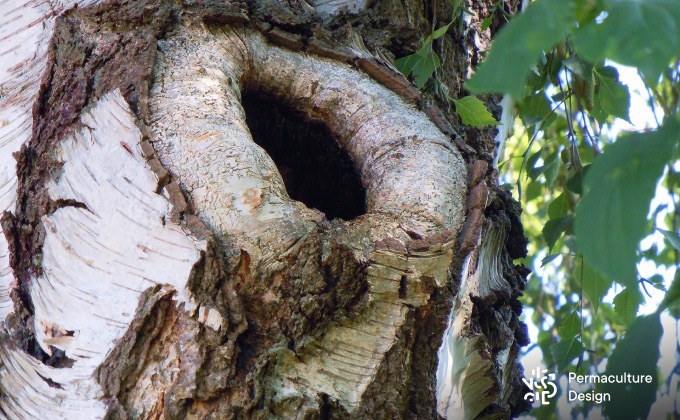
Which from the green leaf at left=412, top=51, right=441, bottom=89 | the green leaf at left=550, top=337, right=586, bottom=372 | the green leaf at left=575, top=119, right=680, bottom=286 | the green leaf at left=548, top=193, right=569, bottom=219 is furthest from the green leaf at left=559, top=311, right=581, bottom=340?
the green leaf at left=575, top=119, right=680, bottom=286

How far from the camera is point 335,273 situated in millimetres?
1114

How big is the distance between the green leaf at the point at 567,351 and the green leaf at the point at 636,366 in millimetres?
721

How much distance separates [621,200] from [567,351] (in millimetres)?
1039

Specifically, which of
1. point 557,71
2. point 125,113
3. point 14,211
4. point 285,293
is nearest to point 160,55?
point 125,113

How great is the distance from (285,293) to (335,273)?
0.28 ft

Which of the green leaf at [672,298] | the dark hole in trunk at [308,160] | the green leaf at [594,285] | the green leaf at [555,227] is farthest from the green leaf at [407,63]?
the green leaf at [672,298]

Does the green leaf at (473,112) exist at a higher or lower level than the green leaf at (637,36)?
higher

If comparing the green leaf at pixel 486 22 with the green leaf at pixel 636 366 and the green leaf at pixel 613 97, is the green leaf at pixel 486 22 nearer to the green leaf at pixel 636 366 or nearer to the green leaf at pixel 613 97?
the green leaf at pixel 613 97

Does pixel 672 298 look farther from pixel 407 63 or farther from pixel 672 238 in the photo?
pixel 407 63

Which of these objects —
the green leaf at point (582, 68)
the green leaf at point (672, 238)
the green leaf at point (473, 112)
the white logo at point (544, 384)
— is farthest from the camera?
the white logo at point (544, 384)

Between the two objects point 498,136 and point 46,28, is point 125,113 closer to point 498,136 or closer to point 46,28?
point 46,28

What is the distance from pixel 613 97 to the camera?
1650 mm

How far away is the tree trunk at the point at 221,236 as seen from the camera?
1.05 meters

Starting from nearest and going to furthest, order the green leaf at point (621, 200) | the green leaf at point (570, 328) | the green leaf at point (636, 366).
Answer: the green leaf at point (621, 200) → the green leaf at point (636, 366) → the green leaf at point (570, 328)
